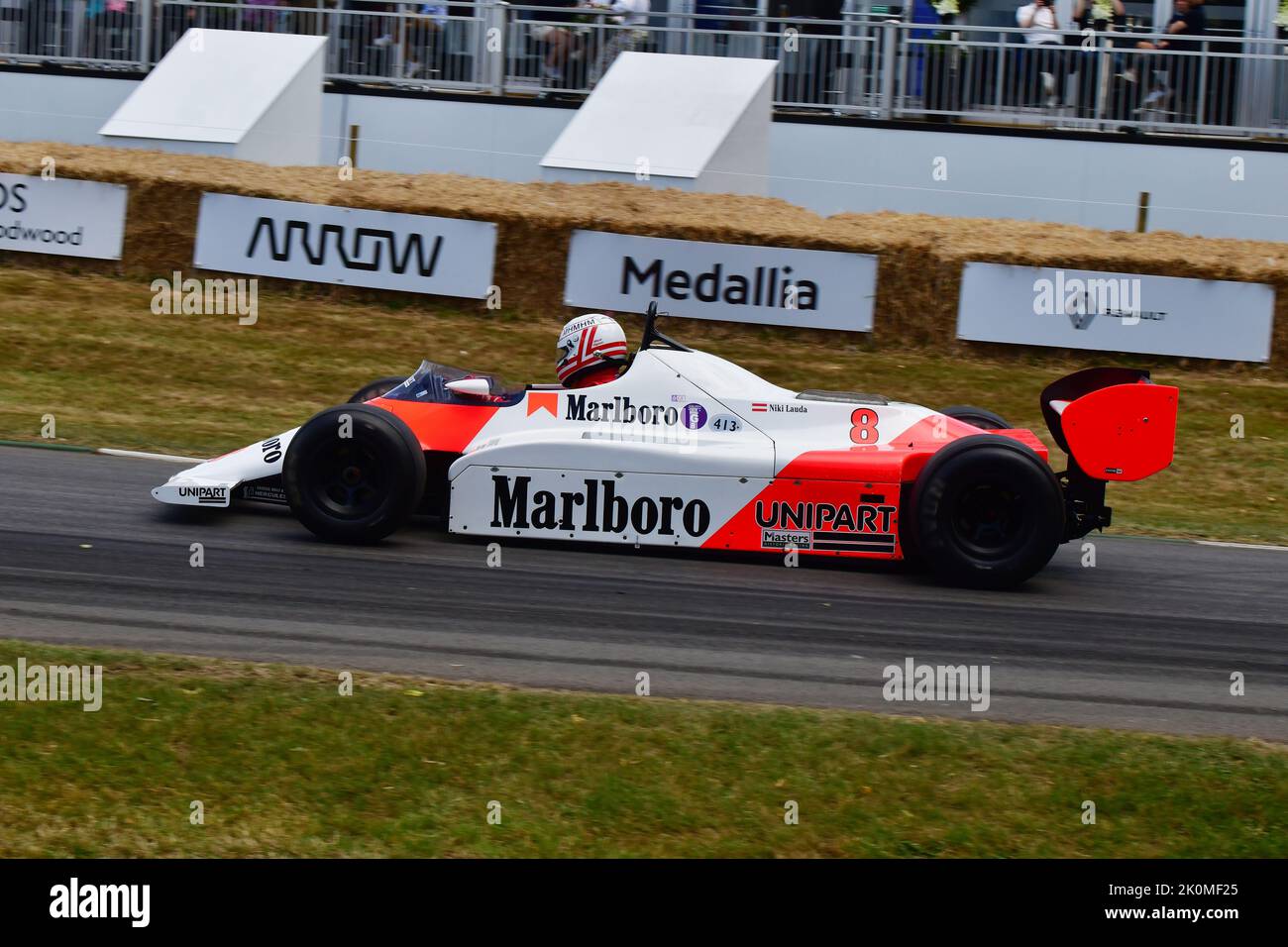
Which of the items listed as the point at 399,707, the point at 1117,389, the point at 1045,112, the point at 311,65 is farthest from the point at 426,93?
the point at 399,707

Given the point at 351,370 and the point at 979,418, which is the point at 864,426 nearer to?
the point at 979,418

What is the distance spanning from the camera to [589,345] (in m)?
8.93

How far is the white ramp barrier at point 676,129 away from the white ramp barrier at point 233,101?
10.8ft

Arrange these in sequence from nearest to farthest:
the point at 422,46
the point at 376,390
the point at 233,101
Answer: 1. the point at 376,390
2. the point at 233,101
3. the point at 422,46

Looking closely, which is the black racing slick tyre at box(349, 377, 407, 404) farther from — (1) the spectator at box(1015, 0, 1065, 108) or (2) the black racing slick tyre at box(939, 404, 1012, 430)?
(1) the spectator at box(1015, 0, 1065, 108)

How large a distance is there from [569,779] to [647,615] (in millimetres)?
2262

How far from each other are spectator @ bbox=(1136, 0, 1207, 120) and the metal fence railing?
0.02m

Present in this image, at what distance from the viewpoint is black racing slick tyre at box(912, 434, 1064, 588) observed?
8.04 m

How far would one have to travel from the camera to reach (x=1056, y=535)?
26.7ft

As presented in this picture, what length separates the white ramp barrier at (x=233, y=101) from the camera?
60.5 feet
